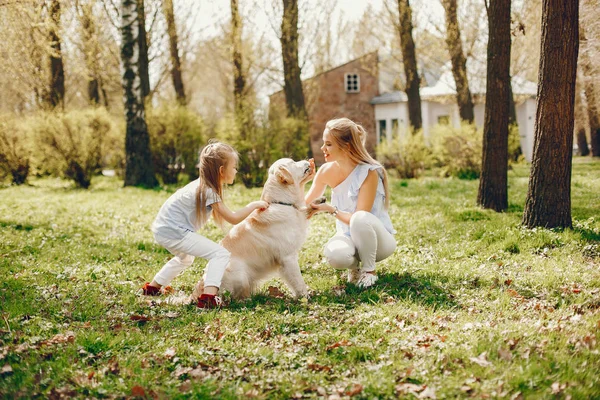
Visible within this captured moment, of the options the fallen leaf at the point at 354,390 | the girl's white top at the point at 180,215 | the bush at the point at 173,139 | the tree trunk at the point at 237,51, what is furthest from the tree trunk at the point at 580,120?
the fallen leaf at the point at 354,390

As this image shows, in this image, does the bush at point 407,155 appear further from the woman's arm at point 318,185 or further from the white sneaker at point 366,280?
the white sneaker at point 366,280

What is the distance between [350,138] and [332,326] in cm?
218

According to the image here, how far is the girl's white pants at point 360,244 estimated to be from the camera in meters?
5.89

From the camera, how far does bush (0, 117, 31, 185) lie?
58.7 feet

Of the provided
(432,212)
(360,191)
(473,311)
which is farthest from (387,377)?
(432,212)

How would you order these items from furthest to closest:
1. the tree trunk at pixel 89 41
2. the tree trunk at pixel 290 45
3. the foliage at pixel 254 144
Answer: the tree trunk at pixel 89 41 < the tree trunk at pixel 290 45 < the foliage at pixel 254 144

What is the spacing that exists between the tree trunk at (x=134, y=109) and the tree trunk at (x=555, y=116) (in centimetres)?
1081

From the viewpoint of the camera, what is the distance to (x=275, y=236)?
5.49 meters

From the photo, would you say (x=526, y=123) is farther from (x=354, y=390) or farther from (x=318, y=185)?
(x=354, y=390)

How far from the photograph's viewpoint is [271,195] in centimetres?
555

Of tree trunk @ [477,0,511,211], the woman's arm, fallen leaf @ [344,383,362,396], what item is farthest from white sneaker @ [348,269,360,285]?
tree trunk @ [477,0,511,211]

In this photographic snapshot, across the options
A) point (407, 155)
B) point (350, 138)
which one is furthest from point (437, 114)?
point (350, 138)

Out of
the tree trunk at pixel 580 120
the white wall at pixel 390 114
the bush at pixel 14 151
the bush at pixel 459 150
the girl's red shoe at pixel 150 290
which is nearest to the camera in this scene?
the girl's red shoe at pixel 150 290

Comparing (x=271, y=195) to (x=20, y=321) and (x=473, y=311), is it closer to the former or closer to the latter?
(x=473, y=311)
